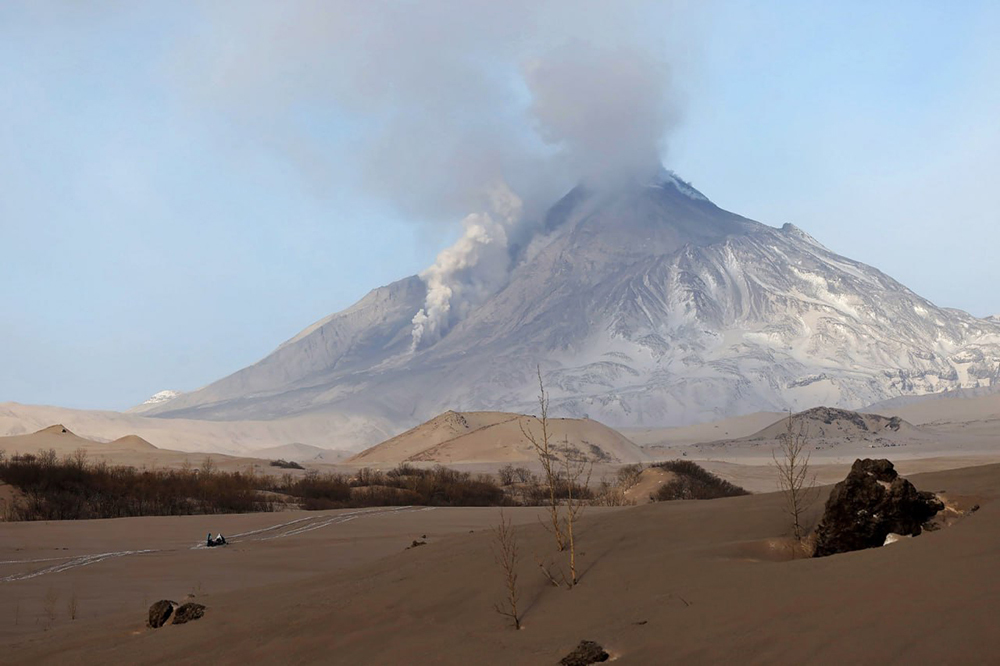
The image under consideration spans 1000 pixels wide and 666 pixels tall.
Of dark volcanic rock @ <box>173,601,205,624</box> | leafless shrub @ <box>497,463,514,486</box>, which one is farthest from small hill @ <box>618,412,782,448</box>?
dark volcanic rock @ <box>173,601,205,624</box>

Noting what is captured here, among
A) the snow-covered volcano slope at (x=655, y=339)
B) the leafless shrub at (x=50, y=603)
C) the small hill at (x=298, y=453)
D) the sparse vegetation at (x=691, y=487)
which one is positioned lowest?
the leafless shrub at (x=50, y=603)

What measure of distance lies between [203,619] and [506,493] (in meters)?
21.9

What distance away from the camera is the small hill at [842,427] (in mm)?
60156

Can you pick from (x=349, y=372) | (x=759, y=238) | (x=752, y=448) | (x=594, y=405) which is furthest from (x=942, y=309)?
(x=752, y=448)

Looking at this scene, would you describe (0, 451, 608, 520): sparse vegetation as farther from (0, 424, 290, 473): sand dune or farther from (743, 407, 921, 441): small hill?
(743, 407, 921, 441): small hill

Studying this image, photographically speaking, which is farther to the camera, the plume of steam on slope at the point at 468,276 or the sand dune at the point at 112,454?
the plume of steam on slope at the point at 468,276

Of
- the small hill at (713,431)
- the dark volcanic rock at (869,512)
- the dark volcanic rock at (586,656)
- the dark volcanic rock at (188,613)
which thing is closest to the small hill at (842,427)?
the small hill at (713,431)

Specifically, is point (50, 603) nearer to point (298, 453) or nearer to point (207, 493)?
point (207, 493)

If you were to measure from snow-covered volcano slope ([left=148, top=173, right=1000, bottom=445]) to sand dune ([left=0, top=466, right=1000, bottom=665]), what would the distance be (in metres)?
111

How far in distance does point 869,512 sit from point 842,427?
197 feet

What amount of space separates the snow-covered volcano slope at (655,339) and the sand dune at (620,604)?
364ft

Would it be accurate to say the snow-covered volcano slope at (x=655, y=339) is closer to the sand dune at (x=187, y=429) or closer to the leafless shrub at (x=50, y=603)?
the sand dune at (x=187, y=429)

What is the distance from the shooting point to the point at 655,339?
14238 centimetres

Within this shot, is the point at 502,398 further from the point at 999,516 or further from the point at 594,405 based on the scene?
the point at 999,516
